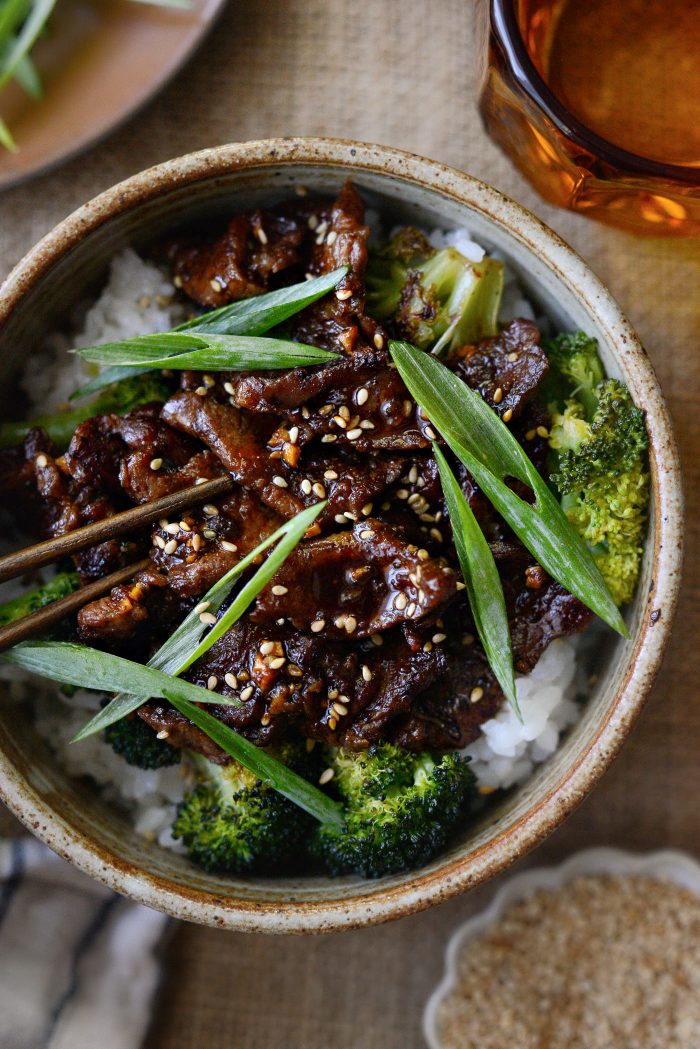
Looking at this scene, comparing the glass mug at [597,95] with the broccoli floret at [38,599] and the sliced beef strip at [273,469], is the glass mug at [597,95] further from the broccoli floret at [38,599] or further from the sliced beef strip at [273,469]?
the broccoli floret at [38,599]

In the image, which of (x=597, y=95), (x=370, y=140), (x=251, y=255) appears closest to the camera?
(x=251, y=255)

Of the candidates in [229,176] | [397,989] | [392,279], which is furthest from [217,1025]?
[229,176]

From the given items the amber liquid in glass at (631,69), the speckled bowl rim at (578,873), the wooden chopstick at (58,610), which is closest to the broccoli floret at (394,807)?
the wooden chopstick at (58,610)

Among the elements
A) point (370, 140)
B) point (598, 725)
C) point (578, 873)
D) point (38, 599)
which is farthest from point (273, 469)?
point (578, 873)

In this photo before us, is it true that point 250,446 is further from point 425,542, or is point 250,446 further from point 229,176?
point 229,176

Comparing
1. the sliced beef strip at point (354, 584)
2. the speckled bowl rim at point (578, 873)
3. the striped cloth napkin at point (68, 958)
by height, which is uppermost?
the sliced beef strip at point (354, 584)

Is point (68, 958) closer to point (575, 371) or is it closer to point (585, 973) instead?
point (585, 973)
